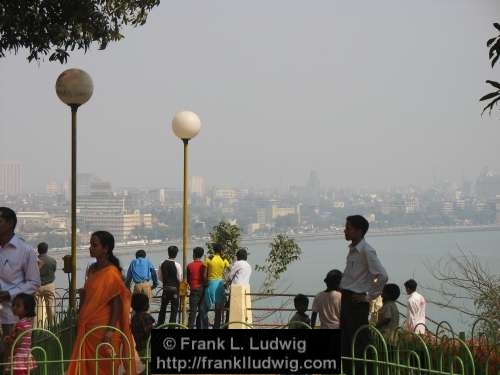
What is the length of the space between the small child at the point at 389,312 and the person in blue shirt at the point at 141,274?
5.51 m

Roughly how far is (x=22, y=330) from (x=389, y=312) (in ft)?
10.7

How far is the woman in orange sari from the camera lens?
7.61m

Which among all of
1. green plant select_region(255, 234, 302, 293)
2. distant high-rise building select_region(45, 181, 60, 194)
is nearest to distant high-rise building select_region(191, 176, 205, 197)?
distant high-rise building select_region(45, 181, 60, 194)

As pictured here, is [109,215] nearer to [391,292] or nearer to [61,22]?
[61,22]

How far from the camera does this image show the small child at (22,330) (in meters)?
7.41

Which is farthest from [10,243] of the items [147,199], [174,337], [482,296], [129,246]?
[147,199]

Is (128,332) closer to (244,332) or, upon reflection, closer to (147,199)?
(244,332)

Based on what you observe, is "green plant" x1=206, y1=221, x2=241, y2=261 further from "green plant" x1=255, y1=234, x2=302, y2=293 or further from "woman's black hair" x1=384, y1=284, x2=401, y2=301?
"woman's black hair" x1=384, y1=284, x2=401, y2=301

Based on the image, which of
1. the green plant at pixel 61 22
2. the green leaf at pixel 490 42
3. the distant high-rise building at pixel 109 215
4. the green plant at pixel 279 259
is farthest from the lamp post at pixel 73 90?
the distant high-rise building at pixel 109 215

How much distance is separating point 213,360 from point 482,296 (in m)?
10.2

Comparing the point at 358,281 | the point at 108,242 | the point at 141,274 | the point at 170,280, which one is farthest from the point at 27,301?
the point at 170,280

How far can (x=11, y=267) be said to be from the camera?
8023 mm

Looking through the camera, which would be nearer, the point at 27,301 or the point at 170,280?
the point at 27,301

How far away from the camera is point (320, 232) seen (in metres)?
112
